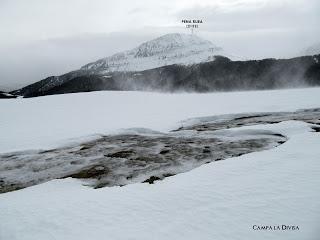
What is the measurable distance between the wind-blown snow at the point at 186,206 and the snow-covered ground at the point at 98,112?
325 inches

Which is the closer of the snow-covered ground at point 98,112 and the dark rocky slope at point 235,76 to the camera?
the snow-covered ground at point 98,112

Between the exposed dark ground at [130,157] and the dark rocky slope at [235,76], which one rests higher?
the dark rocky slope at [235,76]

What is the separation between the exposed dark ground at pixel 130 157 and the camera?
35.5 ft

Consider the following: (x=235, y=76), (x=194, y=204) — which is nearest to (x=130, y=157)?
(x=194, y=204)

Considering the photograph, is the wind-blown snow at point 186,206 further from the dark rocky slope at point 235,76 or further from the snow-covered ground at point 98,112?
the dark rocky slope at point 235,76

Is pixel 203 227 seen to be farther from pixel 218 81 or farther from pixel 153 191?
pixel 218 81

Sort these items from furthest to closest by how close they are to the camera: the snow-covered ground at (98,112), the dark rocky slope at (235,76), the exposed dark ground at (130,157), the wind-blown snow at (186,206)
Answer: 1. the dark rocky slope at (235,76)
2. the snow-covered ground at (98,112)
3. the exposed dark ground at (130,157)
4. the wind-blown snow at (186,206)

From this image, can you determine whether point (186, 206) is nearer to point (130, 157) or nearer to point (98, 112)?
point (130, 157)

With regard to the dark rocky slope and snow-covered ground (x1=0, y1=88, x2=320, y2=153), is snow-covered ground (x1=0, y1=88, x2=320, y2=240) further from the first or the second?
the dark rocky slope

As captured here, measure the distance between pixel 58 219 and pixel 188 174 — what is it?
12.5 ft

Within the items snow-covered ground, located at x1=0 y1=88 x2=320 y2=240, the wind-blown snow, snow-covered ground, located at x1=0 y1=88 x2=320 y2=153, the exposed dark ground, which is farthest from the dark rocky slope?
the wind-blown snow

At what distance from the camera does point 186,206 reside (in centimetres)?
729

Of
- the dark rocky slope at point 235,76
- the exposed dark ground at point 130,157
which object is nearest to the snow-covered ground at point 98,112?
the exposed dark ground at point 130,157

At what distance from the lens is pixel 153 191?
8.41m
